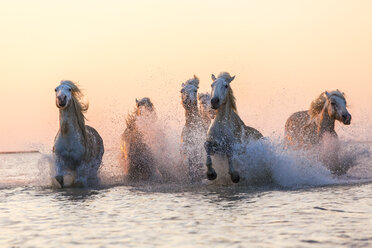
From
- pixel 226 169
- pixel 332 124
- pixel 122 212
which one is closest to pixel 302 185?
pixel 226 169

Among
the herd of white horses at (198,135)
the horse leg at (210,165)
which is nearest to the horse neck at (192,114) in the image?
the herd of white horses at (198,135)

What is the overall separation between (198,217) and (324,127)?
23.2ft

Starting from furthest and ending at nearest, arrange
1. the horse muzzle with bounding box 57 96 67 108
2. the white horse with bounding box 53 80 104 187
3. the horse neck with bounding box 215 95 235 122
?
the white horse with bounding box 53 80 104 187 → the horse muzzle with bounding box 57 96 67 108 → the horse neck with bounding box 215 95 235 122

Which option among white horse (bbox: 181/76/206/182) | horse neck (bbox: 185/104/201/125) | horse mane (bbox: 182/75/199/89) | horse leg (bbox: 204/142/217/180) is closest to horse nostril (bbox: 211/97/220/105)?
horse leg (bbox: 204/142/217/180)

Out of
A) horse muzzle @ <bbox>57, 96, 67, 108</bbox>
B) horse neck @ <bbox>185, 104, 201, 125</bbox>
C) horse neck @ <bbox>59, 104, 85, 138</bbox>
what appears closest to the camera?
horse muzzle @ <bbox>57, 96, 67, 108</bbox>

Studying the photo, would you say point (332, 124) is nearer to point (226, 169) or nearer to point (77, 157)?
point (226, 169)

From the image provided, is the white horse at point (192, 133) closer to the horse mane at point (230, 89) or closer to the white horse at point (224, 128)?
the white horse at point (224, 128)

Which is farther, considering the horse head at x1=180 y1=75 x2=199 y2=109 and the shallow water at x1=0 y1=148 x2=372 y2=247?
the horse head at x1=180 y1=75 x2=199 y2=109

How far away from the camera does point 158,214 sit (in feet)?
25.8

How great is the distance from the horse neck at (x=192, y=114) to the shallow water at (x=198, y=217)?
250 cm

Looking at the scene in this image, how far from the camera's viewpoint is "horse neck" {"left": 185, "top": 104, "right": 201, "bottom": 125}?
44.8ft

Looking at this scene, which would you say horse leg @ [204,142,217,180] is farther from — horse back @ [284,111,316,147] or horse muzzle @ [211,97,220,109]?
horse back @ [284,111,316,147]

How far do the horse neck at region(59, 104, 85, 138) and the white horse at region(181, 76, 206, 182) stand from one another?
88.0 inches

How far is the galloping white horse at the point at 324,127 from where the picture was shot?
13.4 m
